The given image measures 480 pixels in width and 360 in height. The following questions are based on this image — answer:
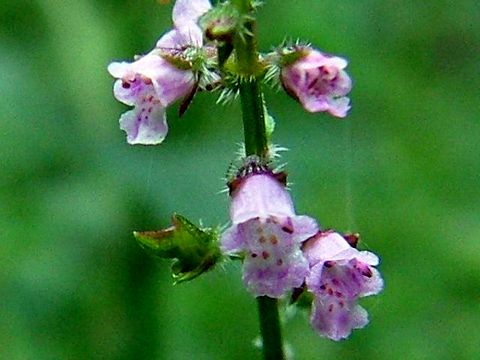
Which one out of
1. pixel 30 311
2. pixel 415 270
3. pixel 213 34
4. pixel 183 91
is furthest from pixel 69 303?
pixel 213 34

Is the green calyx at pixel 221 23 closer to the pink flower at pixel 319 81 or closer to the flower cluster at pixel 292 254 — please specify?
the pink flower at pixel 319 81

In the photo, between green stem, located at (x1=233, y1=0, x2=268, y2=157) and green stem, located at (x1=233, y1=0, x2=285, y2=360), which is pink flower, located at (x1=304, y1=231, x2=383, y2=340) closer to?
green stem, located at (x1=233, y1=0, x2=285, y2=360)

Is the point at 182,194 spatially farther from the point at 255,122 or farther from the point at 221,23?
the point at 221,23

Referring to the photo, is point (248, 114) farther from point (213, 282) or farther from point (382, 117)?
point (382, 117)

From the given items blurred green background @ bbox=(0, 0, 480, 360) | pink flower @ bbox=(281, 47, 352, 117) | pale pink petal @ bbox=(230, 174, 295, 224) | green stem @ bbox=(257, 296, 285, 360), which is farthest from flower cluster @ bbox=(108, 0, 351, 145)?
blurred green background @ bbox=(0, 0, 480, 360)

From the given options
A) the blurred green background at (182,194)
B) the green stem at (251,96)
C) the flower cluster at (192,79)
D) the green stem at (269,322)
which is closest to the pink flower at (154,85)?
the flower cluster at (192,79)

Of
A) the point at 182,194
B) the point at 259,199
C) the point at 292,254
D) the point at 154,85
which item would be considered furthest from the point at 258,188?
the point at 182,194
